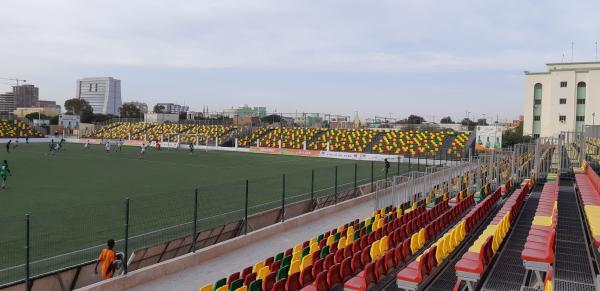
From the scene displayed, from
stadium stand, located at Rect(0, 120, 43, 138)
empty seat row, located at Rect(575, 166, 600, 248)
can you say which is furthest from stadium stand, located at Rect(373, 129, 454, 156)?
stadium stand, located at Rect(0, 120, 43, 138)

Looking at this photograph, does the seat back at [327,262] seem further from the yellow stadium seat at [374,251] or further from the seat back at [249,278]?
the seat back at [249,278]

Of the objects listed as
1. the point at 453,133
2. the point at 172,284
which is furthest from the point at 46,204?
the point at 453,133

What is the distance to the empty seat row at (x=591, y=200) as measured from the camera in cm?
904

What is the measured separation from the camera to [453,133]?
2340 inches

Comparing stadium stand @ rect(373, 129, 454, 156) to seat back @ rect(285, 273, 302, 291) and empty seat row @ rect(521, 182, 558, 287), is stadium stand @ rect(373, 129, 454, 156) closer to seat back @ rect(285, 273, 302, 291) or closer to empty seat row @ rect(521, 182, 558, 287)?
empty seat row @ rect(521, 182, 558, 287)

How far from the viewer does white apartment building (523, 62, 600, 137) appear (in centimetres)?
7212

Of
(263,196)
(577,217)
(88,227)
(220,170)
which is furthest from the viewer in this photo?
(220,170)

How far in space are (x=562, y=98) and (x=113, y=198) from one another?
7380 centimetres

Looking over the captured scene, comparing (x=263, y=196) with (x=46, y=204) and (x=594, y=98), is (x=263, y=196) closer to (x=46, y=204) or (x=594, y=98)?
(x=46, y=204)

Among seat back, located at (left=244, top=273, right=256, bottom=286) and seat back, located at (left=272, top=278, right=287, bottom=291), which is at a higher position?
seat back, located at (left=272, top=278, right=287, bottom=291)

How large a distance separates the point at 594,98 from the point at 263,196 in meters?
69.0

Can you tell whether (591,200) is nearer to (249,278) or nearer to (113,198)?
(249,278)

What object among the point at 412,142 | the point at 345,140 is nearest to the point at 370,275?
the point at 412,142

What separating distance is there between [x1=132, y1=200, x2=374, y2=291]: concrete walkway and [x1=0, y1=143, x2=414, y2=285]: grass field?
2469 mm
